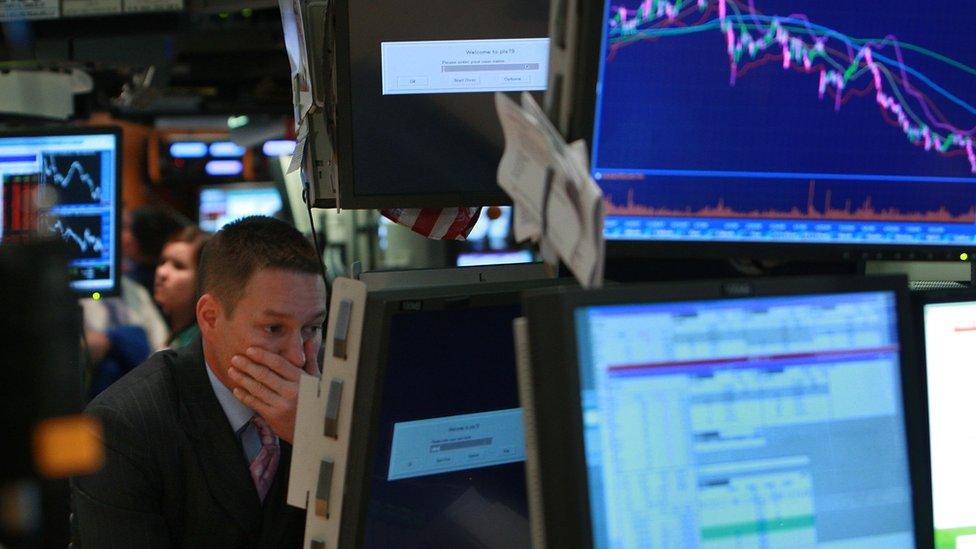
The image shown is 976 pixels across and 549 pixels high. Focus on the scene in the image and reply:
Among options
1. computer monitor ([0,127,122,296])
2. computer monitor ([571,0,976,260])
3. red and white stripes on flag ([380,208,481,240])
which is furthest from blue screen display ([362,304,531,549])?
computer monitor ([0,127,122,296])

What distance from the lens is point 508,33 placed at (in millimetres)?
1976

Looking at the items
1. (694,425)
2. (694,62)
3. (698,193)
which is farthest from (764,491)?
(694,62)

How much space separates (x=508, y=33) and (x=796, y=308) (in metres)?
0.88

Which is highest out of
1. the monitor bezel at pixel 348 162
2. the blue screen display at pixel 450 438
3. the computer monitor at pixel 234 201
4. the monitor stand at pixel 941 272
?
the computer monitor at pixel 234 201

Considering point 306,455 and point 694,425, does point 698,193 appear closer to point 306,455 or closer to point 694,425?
point 694,425

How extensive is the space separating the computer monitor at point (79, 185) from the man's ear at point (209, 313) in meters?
0.87

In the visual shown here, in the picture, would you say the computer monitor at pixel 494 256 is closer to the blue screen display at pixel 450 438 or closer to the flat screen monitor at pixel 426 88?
the flat screen monitor at pixel 426 88

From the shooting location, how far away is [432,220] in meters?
2.06

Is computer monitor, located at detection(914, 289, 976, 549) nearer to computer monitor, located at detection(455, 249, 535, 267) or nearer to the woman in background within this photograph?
the woman in background

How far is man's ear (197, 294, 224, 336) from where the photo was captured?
262 centimetres

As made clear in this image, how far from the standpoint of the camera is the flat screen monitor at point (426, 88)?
198cm

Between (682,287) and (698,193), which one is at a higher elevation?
(698,193)

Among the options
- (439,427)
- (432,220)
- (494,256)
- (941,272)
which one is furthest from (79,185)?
(494,256)

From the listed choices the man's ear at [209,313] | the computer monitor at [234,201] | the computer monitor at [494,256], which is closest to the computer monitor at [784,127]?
the man's ear at [209,313]
